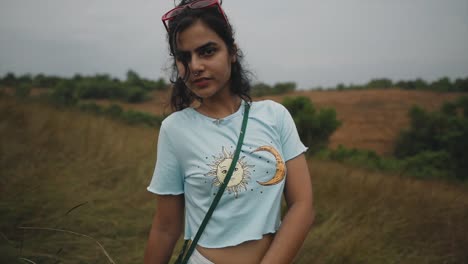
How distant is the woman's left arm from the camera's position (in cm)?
112

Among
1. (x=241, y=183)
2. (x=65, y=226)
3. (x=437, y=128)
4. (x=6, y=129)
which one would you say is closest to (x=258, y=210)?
(x=241, y=183)

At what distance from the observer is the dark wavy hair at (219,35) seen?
1213mm

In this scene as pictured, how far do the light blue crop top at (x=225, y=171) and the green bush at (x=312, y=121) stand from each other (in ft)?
38.9

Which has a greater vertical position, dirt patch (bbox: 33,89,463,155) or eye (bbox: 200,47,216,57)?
eye (bbox: 200,47,216,57)

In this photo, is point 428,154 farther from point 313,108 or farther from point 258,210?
point 258,210

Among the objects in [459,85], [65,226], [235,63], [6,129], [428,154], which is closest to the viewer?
[235,63]

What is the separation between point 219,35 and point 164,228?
2.49 feet

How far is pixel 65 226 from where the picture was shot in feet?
9.66

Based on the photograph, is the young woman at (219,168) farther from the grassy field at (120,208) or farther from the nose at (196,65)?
the grassy field at (120,208)

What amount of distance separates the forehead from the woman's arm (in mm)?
558

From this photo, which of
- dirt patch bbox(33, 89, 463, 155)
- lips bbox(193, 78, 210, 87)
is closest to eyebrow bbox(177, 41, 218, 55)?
lips bbox(193, 78, 210, 87)

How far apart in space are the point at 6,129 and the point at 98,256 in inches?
119

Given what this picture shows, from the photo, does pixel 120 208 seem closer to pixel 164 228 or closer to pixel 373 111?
pixel 164 228

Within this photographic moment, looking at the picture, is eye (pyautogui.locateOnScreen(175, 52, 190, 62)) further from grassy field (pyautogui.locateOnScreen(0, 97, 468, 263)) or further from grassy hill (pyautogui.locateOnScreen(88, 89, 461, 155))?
grassy hill (pyautogui.locateOnScreen(88, 89, 461, 155))
